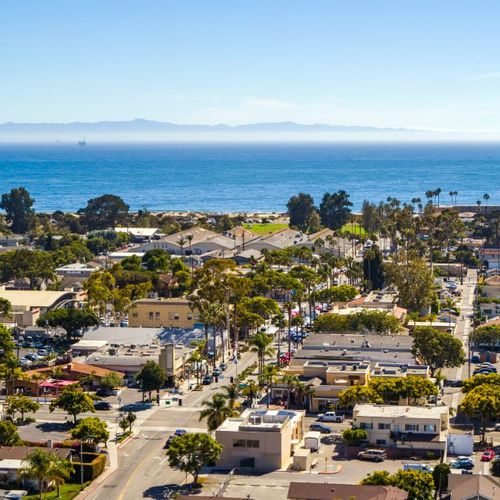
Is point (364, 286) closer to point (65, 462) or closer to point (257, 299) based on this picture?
point (257, 299)

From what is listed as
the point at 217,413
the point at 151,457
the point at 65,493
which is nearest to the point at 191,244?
the point at 217,413

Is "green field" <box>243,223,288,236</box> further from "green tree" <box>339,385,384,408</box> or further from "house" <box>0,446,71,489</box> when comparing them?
"house" <box>0,446,71,489</box>

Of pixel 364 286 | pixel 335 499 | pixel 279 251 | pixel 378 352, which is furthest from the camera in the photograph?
pixel 279 251

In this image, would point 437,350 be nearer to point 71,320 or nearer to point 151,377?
point 151,377

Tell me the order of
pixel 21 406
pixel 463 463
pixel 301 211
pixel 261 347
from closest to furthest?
pixel 463 463, pixel 21 406, pixel 261 347, pixel 301 211

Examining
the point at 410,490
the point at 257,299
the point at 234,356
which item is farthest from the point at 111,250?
the point at 410,490

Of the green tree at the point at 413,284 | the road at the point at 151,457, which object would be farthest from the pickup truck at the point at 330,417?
the green tree at the point at 413,284
